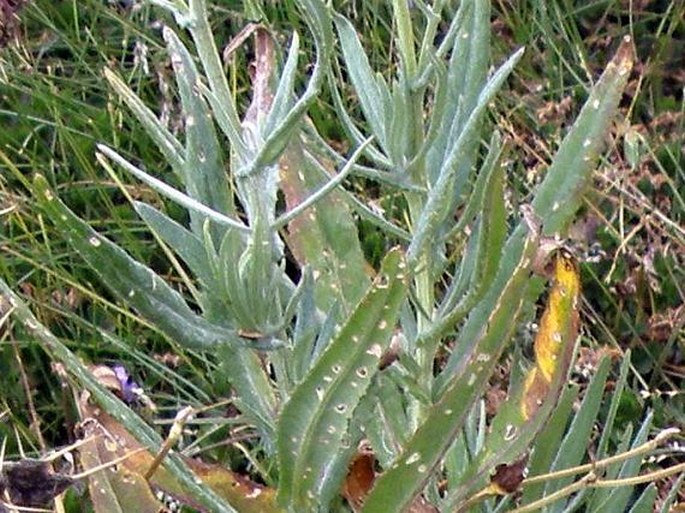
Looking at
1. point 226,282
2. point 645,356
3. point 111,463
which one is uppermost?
point 226,282

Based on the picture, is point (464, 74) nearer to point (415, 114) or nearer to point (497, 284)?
point (415, 114)

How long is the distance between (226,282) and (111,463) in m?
0.21

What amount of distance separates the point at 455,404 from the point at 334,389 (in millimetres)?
104

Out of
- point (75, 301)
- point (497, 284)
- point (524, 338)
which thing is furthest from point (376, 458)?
point (75, 301)

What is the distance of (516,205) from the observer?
6.73ft

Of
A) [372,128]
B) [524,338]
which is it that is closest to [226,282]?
[372,128]

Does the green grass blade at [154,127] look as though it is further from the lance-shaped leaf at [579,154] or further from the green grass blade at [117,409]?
the lance-shaped leaf at [579,154]

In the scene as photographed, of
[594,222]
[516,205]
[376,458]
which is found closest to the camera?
[376,458]

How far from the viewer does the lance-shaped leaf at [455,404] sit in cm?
107

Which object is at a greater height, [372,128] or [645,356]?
[372,128]

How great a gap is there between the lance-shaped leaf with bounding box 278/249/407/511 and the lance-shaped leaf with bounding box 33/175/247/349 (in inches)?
3.4

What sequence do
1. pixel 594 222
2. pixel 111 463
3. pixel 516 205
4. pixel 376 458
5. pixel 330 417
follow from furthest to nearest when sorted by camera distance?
1. pixel 594 222
2. pixel 516 205
3. pixel 376 458
4. pixel 111 463
5. pixel 330 417

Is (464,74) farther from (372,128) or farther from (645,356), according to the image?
(645,356)

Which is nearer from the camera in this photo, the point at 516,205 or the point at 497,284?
the point at 497,284
